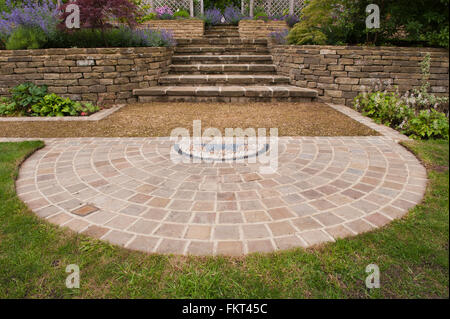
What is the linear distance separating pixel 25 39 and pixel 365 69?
713cm

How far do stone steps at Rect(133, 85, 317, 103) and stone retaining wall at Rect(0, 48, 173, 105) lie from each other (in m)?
0.52

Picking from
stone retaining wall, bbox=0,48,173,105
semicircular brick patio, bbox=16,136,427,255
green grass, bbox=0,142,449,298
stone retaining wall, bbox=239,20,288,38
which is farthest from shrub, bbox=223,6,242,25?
green grass, bbox=0,142,449,298

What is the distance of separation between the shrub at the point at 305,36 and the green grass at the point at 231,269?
548 centimetres

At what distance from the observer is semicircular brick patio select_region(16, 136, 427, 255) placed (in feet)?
6.57

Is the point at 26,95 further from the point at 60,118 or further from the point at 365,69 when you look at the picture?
the point at 365,69

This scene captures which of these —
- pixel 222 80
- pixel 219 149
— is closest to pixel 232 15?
pixel 222 80

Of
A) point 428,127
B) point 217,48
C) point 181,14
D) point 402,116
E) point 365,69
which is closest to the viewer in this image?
point 428,127

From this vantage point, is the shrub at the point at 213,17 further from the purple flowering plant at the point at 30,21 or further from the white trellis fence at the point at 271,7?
the purple flowering plant at the point at 30,21

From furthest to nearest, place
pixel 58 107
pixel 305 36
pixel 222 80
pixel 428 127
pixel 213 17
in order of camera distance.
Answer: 1. pixel 213 17
2. pixel 222 80
3. pixel 305 36
4. pixel 58 107
5. pixel 428 127

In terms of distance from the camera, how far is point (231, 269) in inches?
66.7

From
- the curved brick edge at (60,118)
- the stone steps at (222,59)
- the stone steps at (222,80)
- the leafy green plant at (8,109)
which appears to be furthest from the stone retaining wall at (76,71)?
the stone steps at (222,59)
